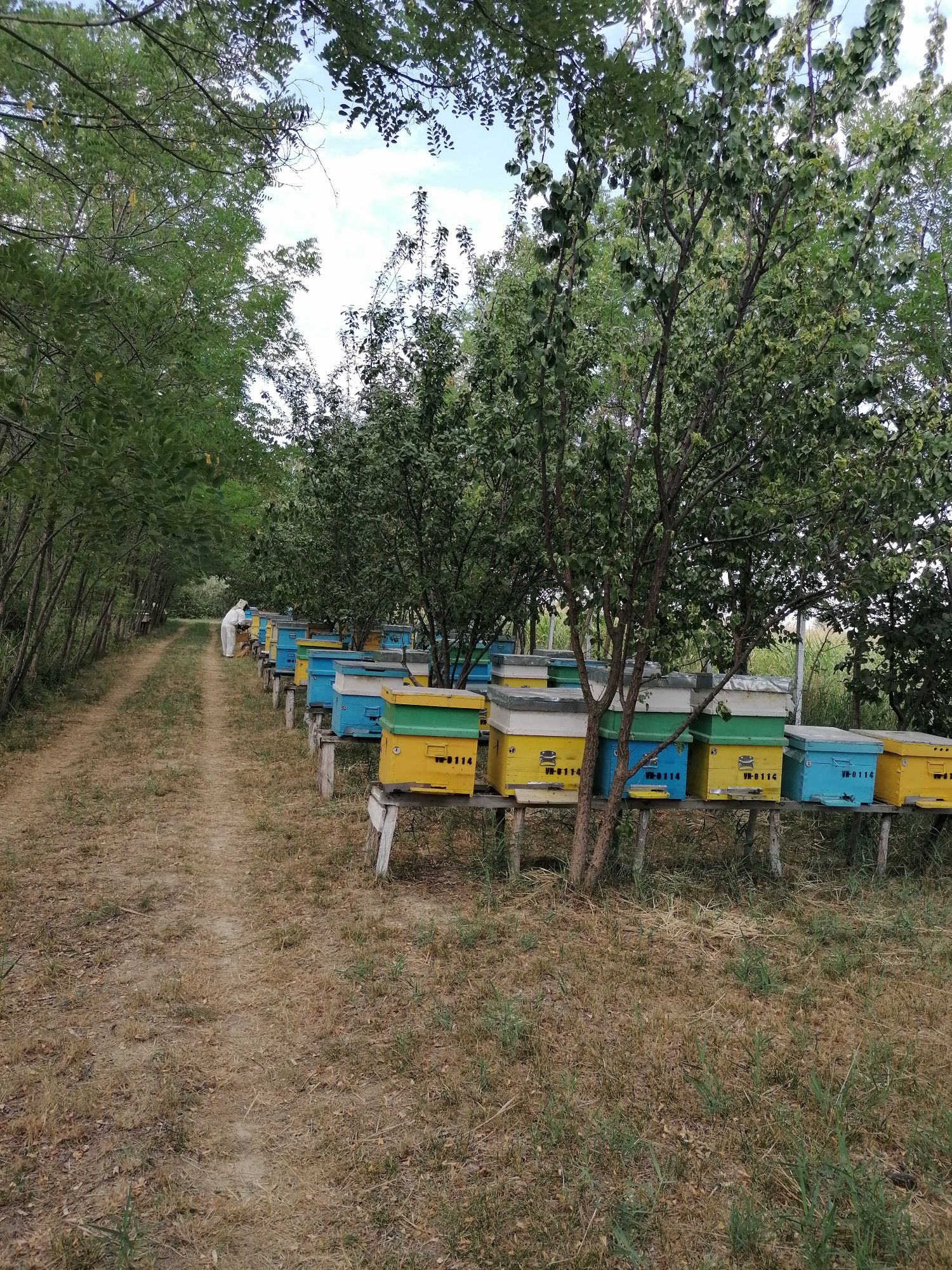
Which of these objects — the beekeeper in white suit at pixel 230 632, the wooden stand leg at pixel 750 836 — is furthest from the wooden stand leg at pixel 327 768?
the beekeeper in white suit at pixel 230 632

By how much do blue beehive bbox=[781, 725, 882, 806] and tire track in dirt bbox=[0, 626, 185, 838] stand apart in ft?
19.6

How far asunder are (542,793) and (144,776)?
198 inches

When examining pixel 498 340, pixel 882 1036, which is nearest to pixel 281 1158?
pixel 882 1036

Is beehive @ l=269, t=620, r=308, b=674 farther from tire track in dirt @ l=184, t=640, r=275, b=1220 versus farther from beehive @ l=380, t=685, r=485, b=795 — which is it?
beehive @ l=380, t=685, r=485, b=795

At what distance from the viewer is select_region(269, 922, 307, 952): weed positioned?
470cm

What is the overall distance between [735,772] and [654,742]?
652 mm

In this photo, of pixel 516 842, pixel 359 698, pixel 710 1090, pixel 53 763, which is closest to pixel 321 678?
pixel 359 698

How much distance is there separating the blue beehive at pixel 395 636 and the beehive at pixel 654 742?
7.59 meters

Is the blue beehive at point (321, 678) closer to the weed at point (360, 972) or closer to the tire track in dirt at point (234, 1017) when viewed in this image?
the tire track in dirt at point (234, 1017)

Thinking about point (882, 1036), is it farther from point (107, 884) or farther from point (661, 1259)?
point (107, 884)

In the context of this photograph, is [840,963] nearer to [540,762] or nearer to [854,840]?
Answer: [540,762]

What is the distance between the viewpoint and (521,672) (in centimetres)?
790

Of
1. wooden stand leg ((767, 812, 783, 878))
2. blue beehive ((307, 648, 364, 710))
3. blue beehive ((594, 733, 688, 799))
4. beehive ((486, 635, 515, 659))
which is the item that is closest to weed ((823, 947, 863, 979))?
blue beehive ((594, 733, 688, 799))

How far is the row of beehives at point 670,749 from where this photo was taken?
18.3 feet
